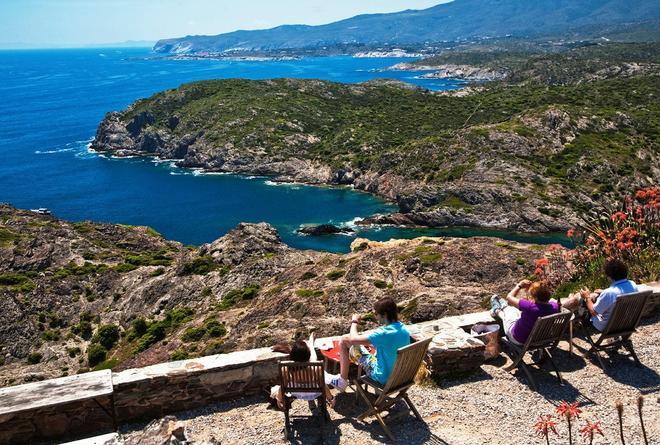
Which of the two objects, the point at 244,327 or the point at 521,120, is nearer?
the point at 244,327

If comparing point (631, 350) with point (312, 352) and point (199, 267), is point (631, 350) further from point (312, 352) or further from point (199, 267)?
point (199, 267)

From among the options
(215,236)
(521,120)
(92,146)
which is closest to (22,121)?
(92,146)

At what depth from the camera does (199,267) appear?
158ft

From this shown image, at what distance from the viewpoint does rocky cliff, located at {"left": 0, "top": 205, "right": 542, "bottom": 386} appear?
2994 centimetres

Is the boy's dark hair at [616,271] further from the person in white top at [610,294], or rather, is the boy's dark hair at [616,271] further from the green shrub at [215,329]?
the green shrub at [215,329]

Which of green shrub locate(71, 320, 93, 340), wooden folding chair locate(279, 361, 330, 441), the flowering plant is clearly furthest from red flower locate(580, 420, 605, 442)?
green shrub locate(71, 320, 93, 340)

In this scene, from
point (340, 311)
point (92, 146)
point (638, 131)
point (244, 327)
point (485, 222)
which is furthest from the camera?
point (92, 146)

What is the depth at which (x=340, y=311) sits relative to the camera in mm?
29953

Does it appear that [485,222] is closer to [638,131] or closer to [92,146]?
[638,131]

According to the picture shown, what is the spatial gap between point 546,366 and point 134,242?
64.2m

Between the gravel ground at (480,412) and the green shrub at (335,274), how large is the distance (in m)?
23.8

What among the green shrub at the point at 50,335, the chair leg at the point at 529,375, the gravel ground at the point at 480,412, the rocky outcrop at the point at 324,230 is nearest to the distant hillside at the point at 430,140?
the rocky outcrop at the point at 324,230

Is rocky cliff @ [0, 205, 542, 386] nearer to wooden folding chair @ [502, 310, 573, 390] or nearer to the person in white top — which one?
the person in white top

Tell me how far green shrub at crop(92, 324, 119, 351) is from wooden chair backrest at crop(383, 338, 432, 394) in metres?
36.9
